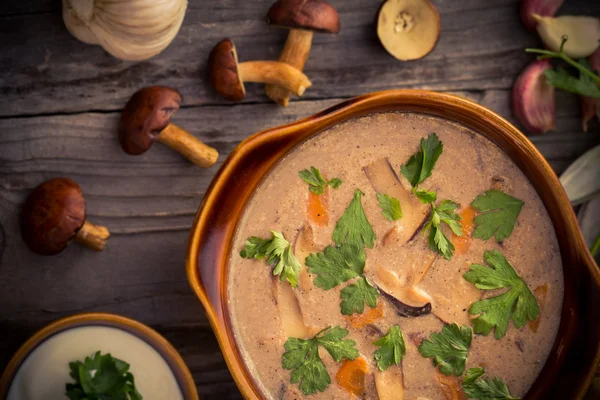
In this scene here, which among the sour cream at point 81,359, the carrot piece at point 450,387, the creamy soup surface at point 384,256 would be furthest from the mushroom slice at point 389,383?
the sour cream at point 81,359

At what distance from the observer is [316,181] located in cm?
163

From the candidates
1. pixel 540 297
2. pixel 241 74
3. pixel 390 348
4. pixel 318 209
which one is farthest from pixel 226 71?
pixel 540 297

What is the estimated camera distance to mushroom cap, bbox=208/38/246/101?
185 cm

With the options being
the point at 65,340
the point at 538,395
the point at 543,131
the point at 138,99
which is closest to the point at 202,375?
the point at 65,340

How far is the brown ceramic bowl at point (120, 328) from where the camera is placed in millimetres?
1788

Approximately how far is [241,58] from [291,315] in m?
0.81

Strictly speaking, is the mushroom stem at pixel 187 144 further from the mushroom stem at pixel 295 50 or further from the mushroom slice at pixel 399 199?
the mushroom slice at pixel 399 199

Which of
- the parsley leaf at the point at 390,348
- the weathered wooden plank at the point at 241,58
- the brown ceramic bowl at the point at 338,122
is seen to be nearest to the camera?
the brown ceramic bowl at the point at 338,122

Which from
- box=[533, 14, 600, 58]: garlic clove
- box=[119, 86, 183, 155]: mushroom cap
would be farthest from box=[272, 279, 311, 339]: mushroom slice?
box=[533, 14, 600, 58]: garlic clove

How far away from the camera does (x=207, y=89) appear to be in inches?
77.3

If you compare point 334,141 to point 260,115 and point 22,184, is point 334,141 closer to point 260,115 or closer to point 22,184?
point 260,115

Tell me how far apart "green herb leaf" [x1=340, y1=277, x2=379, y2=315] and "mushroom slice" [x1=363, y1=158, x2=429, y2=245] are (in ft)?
0.42

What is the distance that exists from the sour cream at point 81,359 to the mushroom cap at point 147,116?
0.54m

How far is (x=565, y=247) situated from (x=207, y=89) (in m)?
1.13
